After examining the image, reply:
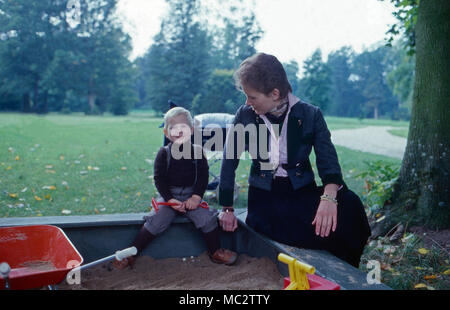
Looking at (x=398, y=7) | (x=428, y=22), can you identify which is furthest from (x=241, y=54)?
(x=428, y=22)

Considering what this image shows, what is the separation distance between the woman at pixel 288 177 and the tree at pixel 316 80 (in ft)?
5.91

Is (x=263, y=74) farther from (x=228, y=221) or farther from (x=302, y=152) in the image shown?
(x=228, y=221)

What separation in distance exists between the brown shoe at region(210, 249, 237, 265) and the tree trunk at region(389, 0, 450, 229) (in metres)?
1.66

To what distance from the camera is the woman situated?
2.33 metres

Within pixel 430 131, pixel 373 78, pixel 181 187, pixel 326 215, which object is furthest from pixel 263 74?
pixel 373 78

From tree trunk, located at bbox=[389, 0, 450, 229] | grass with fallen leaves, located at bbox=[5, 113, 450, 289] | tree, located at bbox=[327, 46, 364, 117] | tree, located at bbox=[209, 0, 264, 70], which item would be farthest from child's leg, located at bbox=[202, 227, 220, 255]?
tree, located at bbox=[209, 0, 264, 70]

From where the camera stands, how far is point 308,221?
236 cm

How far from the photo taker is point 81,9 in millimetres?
18188

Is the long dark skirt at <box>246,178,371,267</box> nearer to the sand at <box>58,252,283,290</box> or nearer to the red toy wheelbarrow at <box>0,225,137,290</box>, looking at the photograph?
the sand at <box>58,252,283,290</box>

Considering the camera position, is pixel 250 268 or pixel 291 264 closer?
pixel 291 264

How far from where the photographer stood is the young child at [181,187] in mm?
2576
